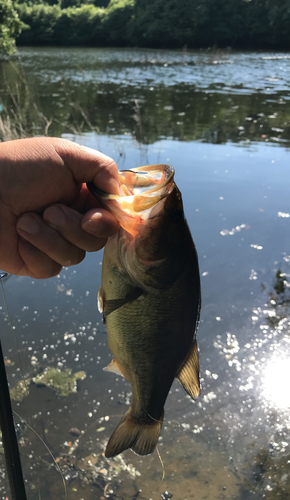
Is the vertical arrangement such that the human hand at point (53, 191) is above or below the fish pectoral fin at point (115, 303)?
above

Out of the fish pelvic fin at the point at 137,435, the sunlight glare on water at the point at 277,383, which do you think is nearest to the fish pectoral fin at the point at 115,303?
the fish pelvic fin at the point at 137,435

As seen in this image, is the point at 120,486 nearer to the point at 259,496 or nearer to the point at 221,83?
the point at 259,496

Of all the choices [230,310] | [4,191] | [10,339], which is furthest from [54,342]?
[4,191]

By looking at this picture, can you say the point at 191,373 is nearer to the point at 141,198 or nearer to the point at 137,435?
the point at 137,435

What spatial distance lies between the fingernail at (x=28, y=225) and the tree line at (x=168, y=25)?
170 feet

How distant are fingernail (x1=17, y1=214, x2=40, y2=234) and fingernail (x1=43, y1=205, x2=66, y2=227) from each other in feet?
0.17

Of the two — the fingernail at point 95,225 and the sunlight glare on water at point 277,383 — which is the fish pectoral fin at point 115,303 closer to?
the fingernail at point 95,225

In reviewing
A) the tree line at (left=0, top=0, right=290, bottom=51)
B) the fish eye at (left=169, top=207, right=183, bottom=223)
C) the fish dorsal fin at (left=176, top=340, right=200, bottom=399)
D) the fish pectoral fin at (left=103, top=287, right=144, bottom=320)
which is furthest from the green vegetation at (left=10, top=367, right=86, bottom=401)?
the tree line at (left=0, top=0, right=290, bottom=51)

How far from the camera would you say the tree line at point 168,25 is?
152ft

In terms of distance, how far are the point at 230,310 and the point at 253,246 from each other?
163 cm

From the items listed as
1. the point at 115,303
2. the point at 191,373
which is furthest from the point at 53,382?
the point at 115,303

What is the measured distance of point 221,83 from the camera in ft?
69.9

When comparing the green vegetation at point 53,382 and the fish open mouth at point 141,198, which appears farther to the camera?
the green vegetation at point 53,382

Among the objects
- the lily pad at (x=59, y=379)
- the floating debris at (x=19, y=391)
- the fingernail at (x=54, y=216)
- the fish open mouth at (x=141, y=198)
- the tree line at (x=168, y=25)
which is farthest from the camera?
the tree line at (x=168, y=25)
